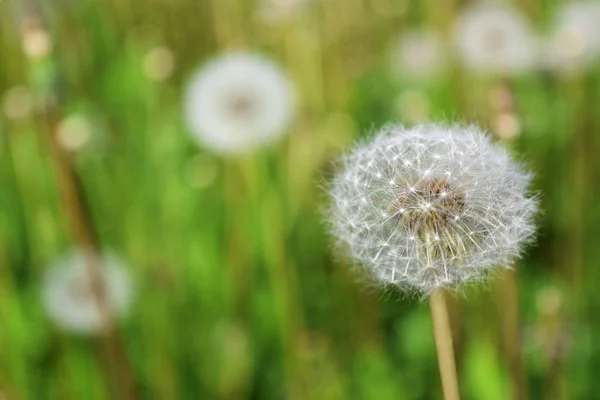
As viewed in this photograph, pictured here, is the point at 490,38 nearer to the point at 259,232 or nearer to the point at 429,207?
the point at 259,232

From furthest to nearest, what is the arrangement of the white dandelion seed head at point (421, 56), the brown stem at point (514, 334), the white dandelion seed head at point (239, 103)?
1. the white dandelion seed head at point (421, 56)
2. the white dandelion seed head at point (239, 103)
3. the brown stem at point (514, 334)

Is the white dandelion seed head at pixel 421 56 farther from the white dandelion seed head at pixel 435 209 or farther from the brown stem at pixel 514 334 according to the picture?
the white dandelion seed head at pixel 435 209

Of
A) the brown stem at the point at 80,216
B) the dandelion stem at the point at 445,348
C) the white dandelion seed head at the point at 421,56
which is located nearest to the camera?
the dandelion stem at the point at 445,348

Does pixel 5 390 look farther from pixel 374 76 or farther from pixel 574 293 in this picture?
pixel 374 76

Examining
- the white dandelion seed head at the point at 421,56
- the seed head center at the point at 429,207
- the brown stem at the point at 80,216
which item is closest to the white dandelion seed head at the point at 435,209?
the seed head center at the point at 429,207

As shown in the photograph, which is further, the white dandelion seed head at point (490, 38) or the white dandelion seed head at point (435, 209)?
the white dandelion seed head at point (490, 38)

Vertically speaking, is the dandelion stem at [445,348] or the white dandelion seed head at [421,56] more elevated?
the white dandelion seed head at [421,56]

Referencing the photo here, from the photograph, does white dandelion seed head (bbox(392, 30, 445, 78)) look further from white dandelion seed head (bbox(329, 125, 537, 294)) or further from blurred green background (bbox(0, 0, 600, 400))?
white dandelion seed head (bbox(329, 125, 537, 294))

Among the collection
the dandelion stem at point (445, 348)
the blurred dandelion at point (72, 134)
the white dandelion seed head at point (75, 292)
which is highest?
the blurred dandelion at point (72, 134)

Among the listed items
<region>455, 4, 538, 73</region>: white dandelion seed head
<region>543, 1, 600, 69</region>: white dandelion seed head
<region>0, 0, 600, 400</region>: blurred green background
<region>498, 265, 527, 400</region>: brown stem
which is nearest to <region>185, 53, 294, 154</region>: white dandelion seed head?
<region>0, 0, 600, 400</region>: blurred green background
